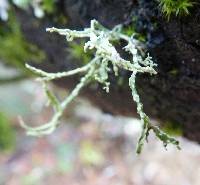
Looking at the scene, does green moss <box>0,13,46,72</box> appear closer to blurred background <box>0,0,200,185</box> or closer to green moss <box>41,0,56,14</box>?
green moss <box>41,0,56,14</box>

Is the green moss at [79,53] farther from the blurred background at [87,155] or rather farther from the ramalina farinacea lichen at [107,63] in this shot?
the blurred background at [87,155]

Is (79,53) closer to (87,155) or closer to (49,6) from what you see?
(49,6)

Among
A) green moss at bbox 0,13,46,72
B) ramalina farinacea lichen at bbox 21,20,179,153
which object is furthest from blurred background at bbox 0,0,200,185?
ramalina farinacea lichen at bbox 21,20,179,153

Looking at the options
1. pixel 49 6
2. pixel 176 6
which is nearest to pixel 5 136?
pixel 49 6

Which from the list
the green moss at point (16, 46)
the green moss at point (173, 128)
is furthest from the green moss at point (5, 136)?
the green moss at point (173, 128)

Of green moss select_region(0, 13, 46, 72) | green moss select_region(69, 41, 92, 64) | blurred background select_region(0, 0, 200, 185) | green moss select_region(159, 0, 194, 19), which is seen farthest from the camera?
blurred background select_region(0, 0, 200, 185)

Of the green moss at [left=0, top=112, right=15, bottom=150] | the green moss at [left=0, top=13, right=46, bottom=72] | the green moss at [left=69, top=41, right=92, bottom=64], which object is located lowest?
the green moss at [left=0, top=112, right=15, bottom=150]
